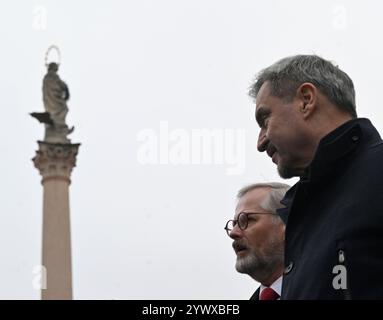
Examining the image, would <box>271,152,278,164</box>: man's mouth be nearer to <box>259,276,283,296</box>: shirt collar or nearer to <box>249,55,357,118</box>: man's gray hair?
<box>249,55,357,118</box>: man's gray hair

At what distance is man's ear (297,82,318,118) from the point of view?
12.8ft

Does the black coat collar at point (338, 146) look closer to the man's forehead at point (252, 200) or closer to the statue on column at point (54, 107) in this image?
the man's forehead at point (252, 200)

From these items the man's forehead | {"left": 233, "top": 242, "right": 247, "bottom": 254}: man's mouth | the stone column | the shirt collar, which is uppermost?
the stone column

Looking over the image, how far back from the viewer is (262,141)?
4.04 metres

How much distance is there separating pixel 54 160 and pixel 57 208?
1.19m

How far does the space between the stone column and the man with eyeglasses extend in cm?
1931

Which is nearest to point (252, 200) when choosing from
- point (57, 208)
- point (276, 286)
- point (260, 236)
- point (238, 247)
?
point (260, 236)

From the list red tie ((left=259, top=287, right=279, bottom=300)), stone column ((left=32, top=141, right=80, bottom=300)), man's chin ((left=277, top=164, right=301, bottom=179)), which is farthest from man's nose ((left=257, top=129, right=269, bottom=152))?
stone column ((left=32, top=141, right=80, bottom=300))

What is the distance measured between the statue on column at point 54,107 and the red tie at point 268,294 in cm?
2115

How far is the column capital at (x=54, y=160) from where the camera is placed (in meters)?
26.0

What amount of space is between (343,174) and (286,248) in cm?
34

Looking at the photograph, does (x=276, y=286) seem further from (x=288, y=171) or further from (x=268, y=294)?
(x=288, y=171)

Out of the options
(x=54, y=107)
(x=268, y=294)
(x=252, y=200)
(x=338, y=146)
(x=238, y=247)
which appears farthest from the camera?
(x=54, y=107)
